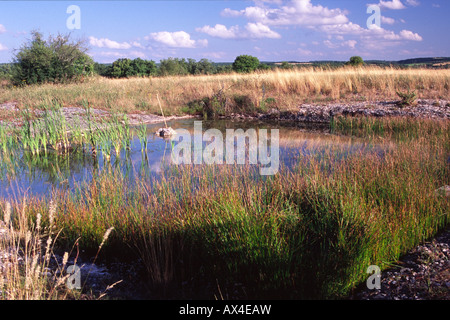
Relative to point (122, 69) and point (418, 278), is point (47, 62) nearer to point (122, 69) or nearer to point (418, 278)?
point (122, 69)

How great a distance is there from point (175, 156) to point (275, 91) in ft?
35.9

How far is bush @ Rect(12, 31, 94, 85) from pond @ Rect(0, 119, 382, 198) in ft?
46.0

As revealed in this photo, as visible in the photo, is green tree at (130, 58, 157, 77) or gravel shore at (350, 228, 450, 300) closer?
gravel shore at (350, 228, 450, 300)

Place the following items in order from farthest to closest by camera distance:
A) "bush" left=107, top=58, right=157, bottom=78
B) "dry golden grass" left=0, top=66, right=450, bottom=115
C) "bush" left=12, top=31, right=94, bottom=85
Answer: "bush" left=107, top=58, right=157, bottom=78, "bush" left=12, top=31, right=94, bottom=85, "dry golden grass" left=0, top=66, right=450, bottom=115

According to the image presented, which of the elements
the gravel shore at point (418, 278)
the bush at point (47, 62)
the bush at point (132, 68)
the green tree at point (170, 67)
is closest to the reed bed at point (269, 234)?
the gravel shore at point (418, 278)

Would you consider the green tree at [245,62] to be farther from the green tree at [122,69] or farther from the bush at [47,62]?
the bush at [47,62]

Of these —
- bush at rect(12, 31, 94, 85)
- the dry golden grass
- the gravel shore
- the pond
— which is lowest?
the gravel shore

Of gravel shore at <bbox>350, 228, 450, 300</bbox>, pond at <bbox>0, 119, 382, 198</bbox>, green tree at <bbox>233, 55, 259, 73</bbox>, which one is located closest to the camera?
gravel shore at <bbox>350, 228, 450, 300</bbox>

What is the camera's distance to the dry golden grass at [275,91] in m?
15.9

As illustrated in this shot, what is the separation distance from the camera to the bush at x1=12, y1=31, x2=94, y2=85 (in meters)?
23.1

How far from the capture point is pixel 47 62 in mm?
23141

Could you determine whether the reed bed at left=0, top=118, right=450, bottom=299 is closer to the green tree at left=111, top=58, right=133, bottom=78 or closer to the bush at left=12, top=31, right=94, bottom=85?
the bush at left=12, top=31, right=94, bottom=85

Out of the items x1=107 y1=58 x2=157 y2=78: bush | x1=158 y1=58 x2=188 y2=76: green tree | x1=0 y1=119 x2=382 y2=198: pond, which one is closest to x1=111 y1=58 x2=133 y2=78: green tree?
x1=107 y1=58 x2=157 y2=78: bush

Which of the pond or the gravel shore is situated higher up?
the pond
